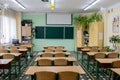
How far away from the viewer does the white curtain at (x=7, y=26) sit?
444 inches

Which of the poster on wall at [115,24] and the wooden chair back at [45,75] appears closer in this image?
the wooden chair back at [45,75]

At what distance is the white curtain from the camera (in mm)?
11266

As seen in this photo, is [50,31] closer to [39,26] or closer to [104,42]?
[39,26]

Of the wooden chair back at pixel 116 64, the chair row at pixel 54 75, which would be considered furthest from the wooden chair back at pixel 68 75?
the wooden chair back at pixel 116 64

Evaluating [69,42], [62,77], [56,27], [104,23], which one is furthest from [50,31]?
[62,77]

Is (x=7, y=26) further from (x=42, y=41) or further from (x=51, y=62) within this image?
(x=51, y=62)

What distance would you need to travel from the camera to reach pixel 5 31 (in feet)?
39.4

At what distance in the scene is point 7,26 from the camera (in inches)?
497

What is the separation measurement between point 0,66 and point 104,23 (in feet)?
26.7

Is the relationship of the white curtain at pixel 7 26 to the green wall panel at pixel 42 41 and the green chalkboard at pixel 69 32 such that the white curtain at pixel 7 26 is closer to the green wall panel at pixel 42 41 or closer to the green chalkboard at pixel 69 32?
the green wall panel at pixel 42 41

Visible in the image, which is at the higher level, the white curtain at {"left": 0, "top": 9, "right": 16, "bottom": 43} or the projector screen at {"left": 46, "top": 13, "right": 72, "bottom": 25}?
the projector screen at {"left": 46, "top": 13, "right": 72, "bottom": 25}

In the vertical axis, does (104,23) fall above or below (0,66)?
above

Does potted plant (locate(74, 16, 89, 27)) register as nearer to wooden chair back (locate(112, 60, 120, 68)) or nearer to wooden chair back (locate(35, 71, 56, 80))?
wooden chair back (locate(112, 60, 120, 68))

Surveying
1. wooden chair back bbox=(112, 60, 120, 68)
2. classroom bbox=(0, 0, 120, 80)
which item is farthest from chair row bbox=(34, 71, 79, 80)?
classroom bbox=(0, 0, 120, 80)
